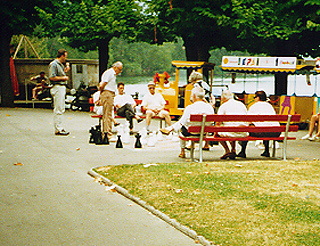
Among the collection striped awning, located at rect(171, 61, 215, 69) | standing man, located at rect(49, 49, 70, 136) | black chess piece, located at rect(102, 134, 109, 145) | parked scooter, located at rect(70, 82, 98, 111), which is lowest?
black chess piece, located at rect(102, 134, 109, 145)

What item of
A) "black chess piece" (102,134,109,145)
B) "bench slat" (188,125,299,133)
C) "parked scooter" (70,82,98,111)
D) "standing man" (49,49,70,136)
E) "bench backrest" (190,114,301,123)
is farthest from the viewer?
"parked scooter" (70,82,98,111)

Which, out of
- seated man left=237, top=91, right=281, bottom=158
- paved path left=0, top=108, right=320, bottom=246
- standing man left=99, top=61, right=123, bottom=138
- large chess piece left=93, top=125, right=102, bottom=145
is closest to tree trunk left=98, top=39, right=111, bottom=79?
standing man left=99, top=61, right=123, bottom=138

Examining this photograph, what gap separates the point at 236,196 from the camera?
23.1 feet

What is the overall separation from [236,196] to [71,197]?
2.21 metres

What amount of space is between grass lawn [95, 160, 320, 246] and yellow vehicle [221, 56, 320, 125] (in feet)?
29.8

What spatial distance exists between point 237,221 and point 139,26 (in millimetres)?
21008

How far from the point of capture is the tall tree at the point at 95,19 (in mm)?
25484

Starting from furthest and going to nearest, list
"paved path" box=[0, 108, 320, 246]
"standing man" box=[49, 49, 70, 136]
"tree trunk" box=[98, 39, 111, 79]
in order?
"tree trunk" box=[98, 39, 111, 79]
"standing man" box=[49, 49, 70, 136]
"paved path" box=[0, 108, 320, 246]

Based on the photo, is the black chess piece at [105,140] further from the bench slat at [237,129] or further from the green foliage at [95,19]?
the green foliage at [95,19]

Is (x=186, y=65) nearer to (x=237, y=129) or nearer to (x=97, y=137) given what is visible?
(x=97, y=137)

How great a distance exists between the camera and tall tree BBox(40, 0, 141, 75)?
2548 centimetres

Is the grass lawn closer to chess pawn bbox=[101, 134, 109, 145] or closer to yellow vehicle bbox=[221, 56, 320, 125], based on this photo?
chess pawn bbox=[101, 134, 109, 145]

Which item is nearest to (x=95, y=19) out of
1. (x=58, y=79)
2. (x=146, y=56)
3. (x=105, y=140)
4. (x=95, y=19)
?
(x=95, y=19)

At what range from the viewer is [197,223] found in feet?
19.2
